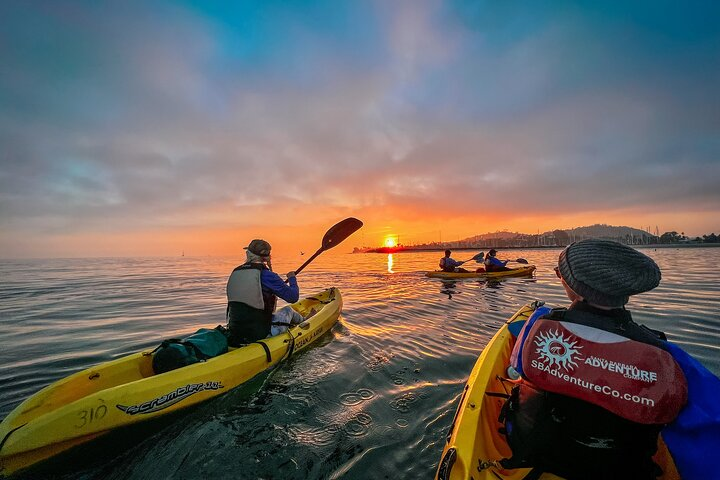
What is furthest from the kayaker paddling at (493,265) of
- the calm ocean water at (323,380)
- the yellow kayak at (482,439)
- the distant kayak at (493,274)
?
the yellow kayak at (482,439)

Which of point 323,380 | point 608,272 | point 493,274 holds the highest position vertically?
point 608,272

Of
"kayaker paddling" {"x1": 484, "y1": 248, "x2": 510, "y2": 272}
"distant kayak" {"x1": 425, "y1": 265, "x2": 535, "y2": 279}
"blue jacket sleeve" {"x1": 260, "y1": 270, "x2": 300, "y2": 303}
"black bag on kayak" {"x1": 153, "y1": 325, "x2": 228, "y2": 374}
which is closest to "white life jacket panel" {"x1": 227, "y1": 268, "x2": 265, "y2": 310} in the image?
"blue jacket sleeve" {"x1": 260, "y1": 270, "x2": 300, "y2": 303}

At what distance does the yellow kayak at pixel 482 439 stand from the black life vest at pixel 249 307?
Result: 12.8ft

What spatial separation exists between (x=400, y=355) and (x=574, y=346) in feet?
15.7

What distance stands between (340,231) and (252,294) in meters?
5.93

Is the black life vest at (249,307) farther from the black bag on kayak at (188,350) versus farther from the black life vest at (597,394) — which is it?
the black life vest at (597,394)

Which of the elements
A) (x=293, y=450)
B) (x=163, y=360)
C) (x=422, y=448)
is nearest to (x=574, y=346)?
(x=422, y=448)

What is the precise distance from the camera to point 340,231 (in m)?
11.3

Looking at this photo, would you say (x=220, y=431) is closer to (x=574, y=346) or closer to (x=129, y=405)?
(x=129, y=405)

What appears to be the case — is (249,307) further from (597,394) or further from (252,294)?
(597,394)

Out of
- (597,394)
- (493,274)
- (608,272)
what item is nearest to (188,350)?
(597,394)

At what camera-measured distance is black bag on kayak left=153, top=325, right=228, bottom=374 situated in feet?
14.8

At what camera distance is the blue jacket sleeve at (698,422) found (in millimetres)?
1879

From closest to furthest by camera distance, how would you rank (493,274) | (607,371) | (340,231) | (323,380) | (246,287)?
(607,371), (323,380), (246,287), (340,231), (493,274)
